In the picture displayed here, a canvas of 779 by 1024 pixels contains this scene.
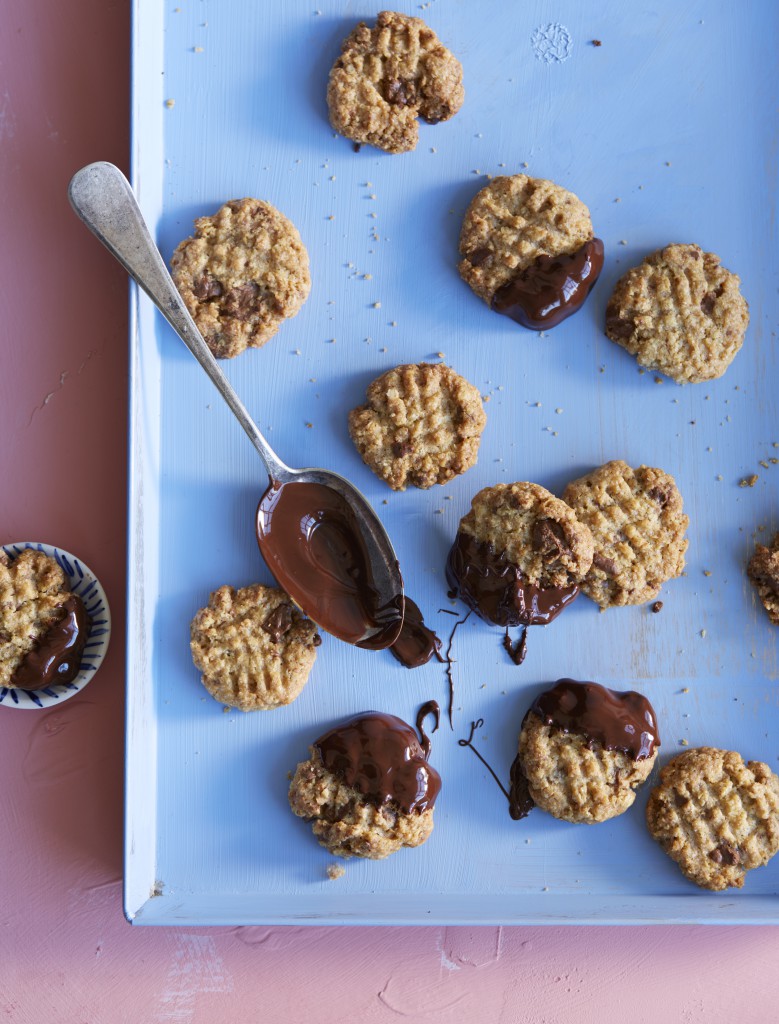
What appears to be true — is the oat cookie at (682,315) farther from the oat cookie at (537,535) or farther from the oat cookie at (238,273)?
the oat cookie at (238,273)

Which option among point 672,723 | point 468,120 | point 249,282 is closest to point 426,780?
point 672,723

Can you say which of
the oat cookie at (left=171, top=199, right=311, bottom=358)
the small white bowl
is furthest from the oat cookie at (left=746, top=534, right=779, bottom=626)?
the small white bowl

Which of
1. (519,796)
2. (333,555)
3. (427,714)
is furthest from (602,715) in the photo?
(333,555)

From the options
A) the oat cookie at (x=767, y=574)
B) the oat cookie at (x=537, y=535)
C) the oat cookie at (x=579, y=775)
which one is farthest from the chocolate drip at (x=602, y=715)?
the oat cookie at (x=767, y=574)

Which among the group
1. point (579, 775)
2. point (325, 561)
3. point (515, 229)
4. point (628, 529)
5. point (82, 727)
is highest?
point (515, 229)

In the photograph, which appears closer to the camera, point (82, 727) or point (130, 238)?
point (130, 238)

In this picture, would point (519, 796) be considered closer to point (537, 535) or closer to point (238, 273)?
point (537, 535)

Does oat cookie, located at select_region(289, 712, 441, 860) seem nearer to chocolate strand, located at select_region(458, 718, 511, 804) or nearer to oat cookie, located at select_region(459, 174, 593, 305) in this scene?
chocolate strand, located at select_region(458, 718, 511, 804)
